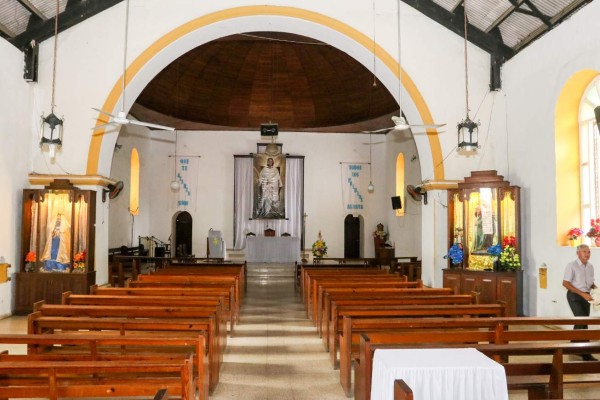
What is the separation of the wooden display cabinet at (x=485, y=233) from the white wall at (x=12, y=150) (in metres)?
7.82

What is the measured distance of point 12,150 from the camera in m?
9.83

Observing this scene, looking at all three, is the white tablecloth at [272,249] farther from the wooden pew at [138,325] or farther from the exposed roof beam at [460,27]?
the wooden pew at [138,325]

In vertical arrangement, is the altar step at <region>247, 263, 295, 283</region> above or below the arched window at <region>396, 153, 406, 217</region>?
below

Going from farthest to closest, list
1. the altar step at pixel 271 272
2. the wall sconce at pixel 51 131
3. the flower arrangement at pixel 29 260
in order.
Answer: the altar step at pixel 271 272
the flower arrangement at pixel 29 260
the wall sconce at pixel 51 131

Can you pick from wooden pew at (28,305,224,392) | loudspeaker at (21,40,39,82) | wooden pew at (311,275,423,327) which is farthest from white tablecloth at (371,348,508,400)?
loudspeaker at (21,40,39,82)

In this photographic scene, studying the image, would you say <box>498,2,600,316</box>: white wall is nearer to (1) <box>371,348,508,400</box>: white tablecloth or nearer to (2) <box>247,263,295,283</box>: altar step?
(1) <box>371,348,508,400</box>: white tablecloth

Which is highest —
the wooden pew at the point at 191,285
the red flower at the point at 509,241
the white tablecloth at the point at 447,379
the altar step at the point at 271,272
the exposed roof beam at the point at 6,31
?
the exposed roof beam at the point at 6,31

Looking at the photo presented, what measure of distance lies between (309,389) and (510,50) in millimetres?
8125

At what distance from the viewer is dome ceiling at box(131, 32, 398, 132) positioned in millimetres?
16375

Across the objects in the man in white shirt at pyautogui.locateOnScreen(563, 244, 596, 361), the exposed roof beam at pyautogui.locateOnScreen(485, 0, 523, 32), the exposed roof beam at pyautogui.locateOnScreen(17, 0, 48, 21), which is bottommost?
the man in white shirt at pyautogui.locateOnScreen(563, 244, 596, 361)

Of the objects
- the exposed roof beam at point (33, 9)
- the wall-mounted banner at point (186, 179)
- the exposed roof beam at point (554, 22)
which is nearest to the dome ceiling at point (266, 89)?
the wall-mounted banner at point (186, 179)

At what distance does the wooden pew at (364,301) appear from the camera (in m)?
6.56

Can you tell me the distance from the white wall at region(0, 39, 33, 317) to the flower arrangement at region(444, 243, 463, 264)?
25.5ft

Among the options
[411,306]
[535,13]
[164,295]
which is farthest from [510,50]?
[164,295]
